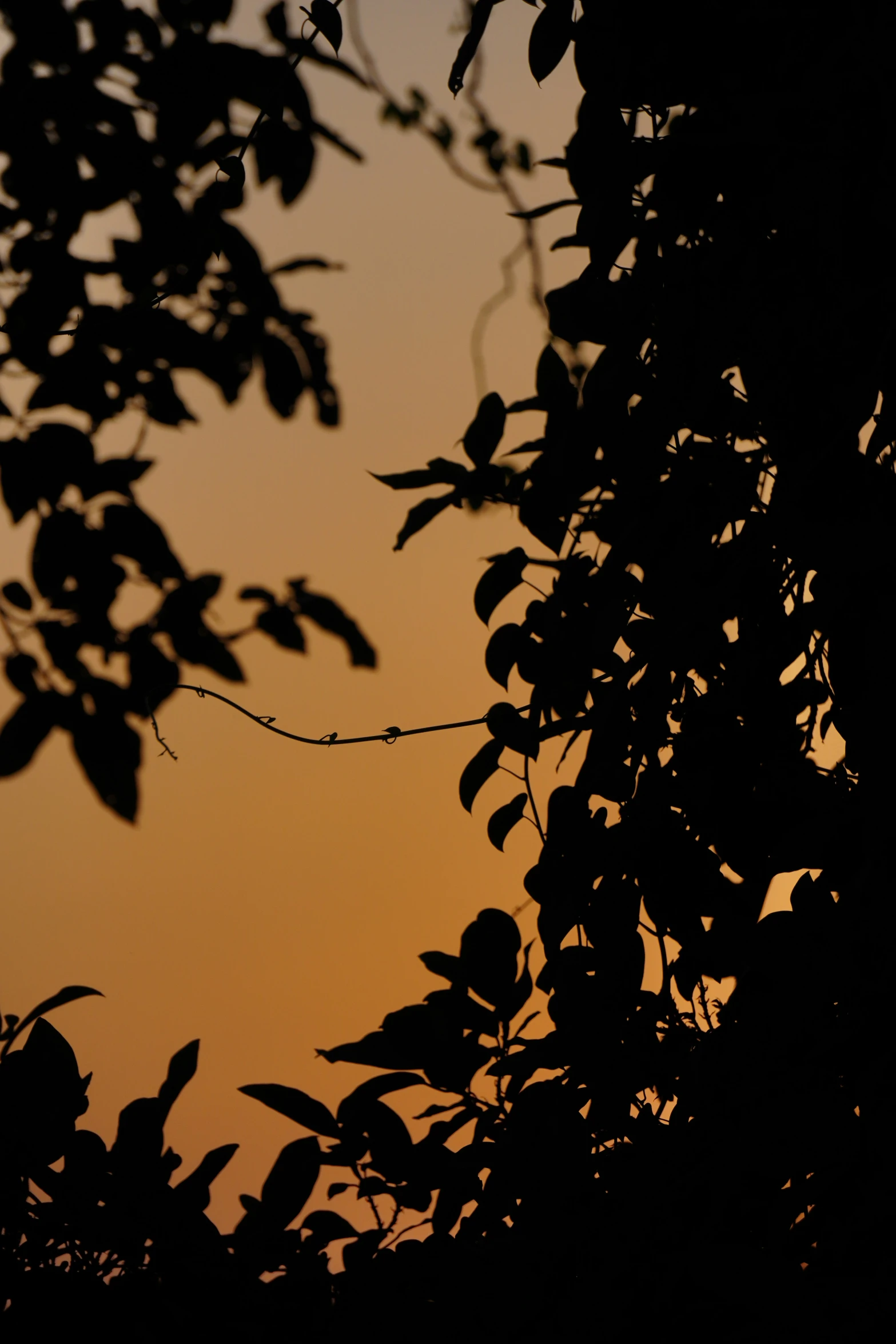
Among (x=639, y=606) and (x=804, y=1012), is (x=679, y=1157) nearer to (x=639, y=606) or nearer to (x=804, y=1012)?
(x=804, y=1012)

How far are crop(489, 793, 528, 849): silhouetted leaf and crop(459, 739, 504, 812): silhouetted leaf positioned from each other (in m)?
0.02

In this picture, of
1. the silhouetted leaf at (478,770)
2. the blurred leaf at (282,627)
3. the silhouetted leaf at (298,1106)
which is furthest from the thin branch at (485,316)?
the silhouetted leaf at (298,1106)

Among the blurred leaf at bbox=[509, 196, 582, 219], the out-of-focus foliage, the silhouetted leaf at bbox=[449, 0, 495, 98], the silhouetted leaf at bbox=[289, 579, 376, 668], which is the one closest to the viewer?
the silhouetted leaf at bbox=[449, 0, 495, 98]

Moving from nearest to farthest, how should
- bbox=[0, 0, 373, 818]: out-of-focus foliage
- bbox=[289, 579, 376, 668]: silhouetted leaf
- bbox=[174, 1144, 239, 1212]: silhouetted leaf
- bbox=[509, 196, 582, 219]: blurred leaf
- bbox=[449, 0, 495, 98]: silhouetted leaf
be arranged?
bbox=[449, 0, 495, 98]: silhouetted leaf
bbox=[174, 1144, 239, 1212]: silhouetted leaf
bbox=[509, 196, 582, 219]: blurred leaf
bbox=[0, 0, 373, 818]: out-of-focus foliage
bbox=[289, 579, 376, 668]: silhouetted leaf

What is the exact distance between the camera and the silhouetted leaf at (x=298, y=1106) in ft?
1.98

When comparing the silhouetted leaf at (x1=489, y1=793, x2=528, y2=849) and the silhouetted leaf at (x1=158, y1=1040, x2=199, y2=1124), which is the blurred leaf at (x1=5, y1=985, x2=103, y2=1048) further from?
the silhouetted leaf at (x1=489, y1=793, x2=528, y2=849)

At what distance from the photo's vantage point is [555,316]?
0.67 meters

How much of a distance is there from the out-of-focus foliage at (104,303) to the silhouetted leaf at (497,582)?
1.63ft

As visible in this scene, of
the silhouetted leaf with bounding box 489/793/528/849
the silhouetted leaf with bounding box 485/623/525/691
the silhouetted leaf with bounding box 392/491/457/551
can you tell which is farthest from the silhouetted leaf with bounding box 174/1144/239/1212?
the silhouetted leaf with bounding box 392/491/457/551

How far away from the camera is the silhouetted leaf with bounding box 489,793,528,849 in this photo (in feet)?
2.15

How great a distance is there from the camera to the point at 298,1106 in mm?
618

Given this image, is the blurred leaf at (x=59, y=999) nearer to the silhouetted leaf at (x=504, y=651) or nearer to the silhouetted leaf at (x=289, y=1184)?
the silhouetted leaf at (x=289, y=1184)

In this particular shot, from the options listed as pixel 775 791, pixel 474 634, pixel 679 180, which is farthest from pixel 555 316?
pixel 474 634

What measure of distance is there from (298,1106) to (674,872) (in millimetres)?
310
